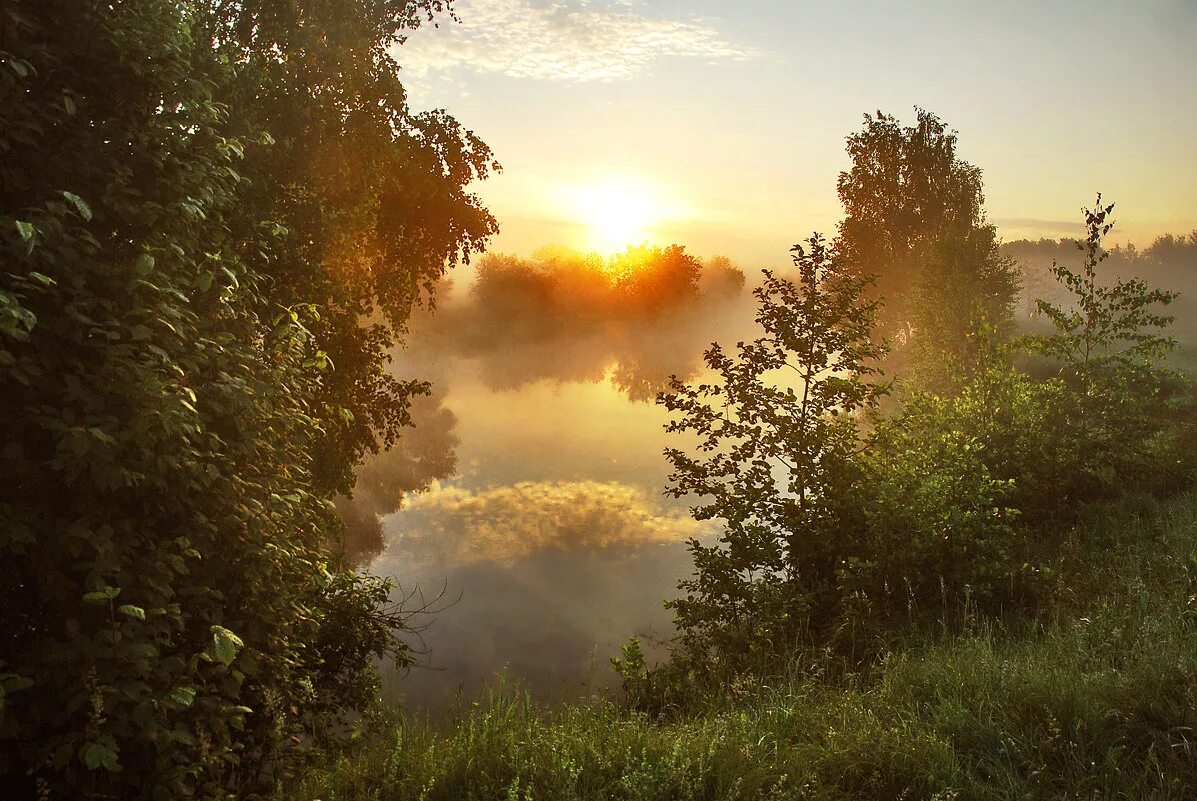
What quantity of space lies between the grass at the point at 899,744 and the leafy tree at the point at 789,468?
3.05m

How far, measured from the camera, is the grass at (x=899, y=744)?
13.2 ft

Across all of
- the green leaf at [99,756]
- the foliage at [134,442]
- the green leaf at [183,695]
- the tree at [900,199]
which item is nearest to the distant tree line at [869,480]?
the foliage at [134,442]

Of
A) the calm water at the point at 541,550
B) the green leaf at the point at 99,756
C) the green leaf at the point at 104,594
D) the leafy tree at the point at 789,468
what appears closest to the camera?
the green leaf at the point at 99,756

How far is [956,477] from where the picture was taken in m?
9.30

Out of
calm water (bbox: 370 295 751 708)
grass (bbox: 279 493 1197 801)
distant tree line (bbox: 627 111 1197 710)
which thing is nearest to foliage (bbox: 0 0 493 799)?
grass (bbox: 279 493 1197 801)

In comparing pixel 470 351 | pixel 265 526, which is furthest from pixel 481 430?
pixel 470 351

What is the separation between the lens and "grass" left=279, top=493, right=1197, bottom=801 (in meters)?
4.02

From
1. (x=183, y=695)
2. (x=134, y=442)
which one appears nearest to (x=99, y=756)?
(x=183, y=695)

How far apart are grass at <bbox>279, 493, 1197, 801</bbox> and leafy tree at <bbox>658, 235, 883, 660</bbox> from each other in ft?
10.0

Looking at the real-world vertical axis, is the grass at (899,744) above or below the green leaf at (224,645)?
below

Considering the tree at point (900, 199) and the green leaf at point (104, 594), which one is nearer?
the green leaf at point (104, 594)

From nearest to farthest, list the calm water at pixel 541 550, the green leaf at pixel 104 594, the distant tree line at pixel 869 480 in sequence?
the green leaf at pixel 104 594
the distant tree line at pixel 869 480
the calm water at pixel 541 550

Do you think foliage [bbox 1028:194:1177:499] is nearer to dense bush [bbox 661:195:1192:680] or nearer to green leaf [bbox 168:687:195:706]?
dense bush [bbox 661:195:1192:680]

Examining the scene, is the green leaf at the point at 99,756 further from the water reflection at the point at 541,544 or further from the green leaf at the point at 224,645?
→ the water reflection at the point at 541,544
